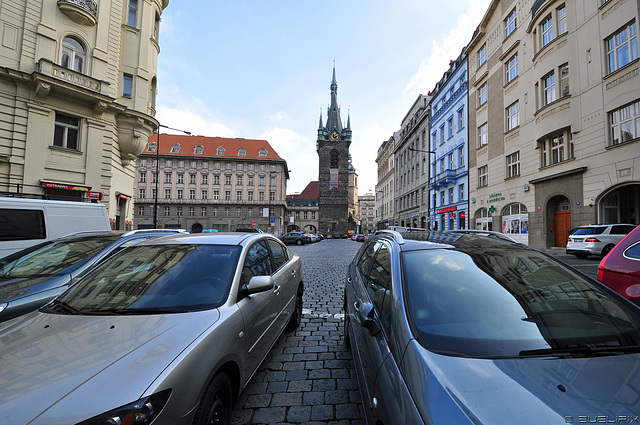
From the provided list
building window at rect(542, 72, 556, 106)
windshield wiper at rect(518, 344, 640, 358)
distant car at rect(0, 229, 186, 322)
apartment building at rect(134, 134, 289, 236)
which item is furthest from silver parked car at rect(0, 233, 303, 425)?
apartment building at rect(134, 134, 289, 236)

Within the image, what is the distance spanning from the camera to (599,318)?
174cm

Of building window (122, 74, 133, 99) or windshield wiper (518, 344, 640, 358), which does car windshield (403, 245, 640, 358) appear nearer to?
windshield wiper (518, 344, 640, 358)

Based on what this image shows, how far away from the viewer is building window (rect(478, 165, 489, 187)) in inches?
987

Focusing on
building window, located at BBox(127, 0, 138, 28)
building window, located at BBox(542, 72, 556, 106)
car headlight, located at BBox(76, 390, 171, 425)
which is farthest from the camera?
building window, located at BBox(542, 72, 556, 106)

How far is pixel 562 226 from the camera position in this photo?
58.0ft

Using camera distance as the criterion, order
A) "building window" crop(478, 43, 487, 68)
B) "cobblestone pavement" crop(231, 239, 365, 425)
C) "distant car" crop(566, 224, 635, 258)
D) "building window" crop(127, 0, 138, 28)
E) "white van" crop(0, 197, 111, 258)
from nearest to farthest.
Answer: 1. "cobblestone pavement" crop(231, 239, 365, 425)
2. "white van" crop(0, 197, 111, 258)
3. "distant car" crop(566, 224, 635, 258)
4. "building window" crop(127, 0, 138, 28)
5. "building window" crop(478, 43, 487, 68)

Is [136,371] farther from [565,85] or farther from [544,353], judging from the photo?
[565,85]

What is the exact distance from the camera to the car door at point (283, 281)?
3549 mm

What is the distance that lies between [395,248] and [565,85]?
2118 cm

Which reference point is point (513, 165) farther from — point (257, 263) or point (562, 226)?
point (257, 263)

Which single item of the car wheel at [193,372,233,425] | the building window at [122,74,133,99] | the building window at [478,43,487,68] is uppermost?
the building window at [478,43,487,68]

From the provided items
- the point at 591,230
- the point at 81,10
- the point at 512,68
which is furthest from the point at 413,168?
the point at 81,10

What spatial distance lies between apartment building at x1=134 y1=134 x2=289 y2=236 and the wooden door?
1935 inches

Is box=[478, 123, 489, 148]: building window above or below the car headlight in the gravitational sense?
above
